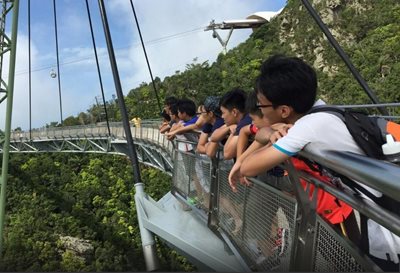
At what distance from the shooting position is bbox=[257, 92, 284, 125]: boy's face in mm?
1829

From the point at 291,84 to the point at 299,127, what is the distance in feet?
0.83

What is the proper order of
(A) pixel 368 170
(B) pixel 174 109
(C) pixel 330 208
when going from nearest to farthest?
(A) pixel 368 170, (C) pixel 330 208, (B) pixel 174 109

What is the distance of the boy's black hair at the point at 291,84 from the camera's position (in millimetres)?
1728

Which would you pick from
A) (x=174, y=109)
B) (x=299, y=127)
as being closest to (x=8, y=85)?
(x=174, y=109)

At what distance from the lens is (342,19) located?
42.4m

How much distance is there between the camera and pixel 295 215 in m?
1.77

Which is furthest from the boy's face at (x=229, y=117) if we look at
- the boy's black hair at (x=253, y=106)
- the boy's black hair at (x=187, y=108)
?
the boy's black hair at (x=187, y=108)

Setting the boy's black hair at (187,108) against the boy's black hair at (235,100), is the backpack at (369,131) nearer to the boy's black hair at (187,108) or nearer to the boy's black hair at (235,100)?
the boy's black hair at (235,100)

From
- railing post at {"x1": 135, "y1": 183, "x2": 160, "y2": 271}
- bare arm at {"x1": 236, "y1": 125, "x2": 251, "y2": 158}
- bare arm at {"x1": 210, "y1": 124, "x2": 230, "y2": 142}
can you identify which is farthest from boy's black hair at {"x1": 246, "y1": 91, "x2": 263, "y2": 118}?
railing post at {"x1": 135, "y1": 183, "x2": 160, "y2": 271}

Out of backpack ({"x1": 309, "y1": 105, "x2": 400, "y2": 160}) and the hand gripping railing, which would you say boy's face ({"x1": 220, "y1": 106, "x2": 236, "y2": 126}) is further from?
backpack ({"x1": 309, "y1": 105, "x2": 400, "y2": 160})

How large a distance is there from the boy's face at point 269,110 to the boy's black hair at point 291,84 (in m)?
0.03

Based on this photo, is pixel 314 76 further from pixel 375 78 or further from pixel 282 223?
pixel 375 78

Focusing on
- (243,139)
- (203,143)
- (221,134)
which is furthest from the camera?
(203,143)

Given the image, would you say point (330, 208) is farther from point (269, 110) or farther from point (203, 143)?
point (203, 143)
